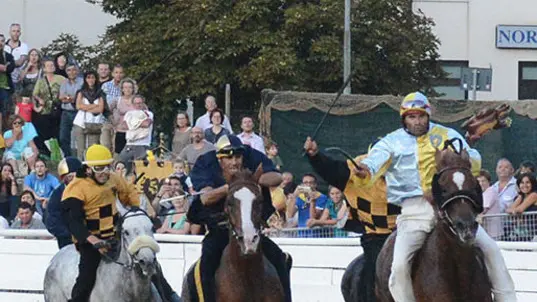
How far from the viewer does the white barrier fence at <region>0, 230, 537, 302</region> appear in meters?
15.1

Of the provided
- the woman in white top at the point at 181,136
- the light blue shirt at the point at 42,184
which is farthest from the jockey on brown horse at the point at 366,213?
the woman in white top at the point at 181,136

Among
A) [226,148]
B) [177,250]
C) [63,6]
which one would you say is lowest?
[177,250]

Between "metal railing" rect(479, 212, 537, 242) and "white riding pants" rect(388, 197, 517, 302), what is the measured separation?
15.7 feet

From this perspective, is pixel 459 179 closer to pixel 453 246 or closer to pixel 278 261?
pixel 453 246

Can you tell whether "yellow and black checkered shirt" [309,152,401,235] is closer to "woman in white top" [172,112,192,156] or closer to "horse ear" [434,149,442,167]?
"horse ear" [434,149,442,167]

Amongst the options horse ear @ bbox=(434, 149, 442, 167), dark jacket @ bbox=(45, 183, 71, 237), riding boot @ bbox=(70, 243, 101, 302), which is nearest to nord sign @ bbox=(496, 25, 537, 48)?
dark jacket @ bbox=(45, 183, 71, 237)

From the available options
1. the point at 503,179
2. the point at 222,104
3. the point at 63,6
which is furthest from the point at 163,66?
the point at 503,179

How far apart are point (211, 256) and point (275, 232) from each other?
16.5 ft

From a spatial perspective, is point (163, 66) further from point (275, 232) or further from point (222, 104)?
point (275, 232)

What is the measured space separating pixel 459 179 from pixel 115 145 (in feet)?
36.3

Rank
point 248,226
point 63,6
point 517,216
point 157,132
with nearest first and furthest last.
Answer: point 248,226 → point 517,216 → point 157,132 → point 63,6

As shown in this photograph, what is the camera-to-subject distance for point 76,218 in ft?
43.7

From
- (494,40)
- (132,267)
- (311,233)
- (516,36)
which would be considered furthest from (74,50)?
(132,267)

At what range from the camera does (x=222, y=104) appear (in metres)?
28.0
